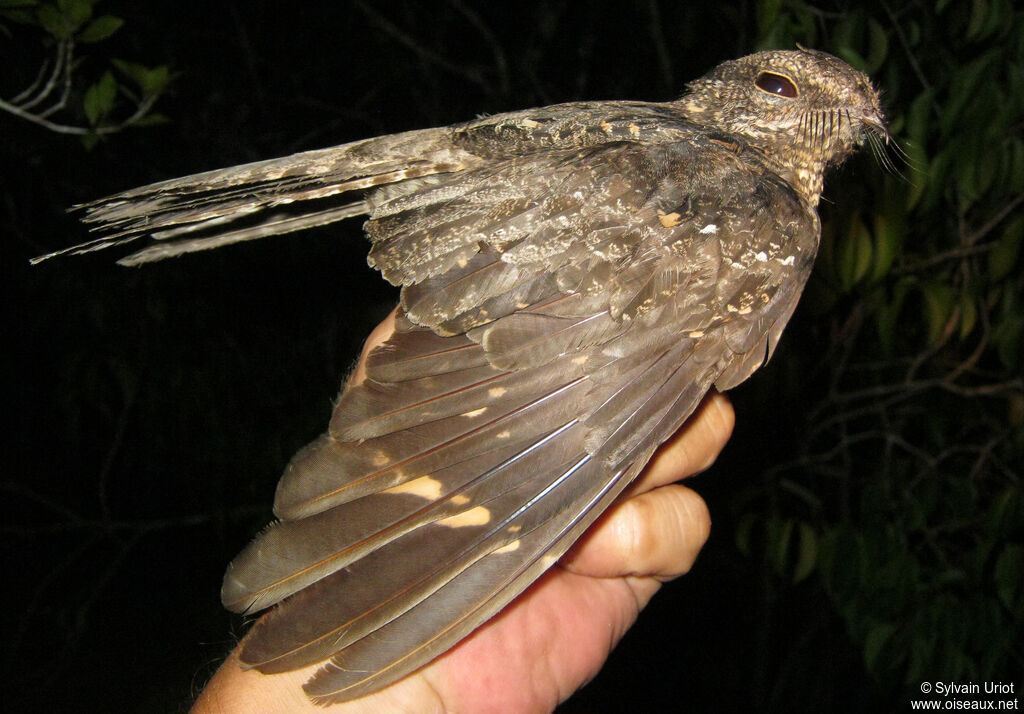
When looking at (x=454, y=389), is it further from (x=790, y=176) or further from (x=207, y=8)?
(x=207, y=8)

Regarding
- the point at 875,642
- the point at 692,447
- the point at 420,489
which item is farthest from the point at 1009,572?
the point at 420,489

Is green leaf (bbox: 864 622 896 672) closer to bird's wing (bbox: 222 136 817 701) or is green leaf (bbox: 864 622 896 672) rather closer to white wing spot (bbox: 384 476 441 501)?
bird's wing (bbox: 222 136 817 701)

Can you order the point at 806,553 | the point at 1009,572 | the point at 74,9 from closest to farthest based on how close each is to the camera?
1. the point at 74,9
2. the point at 1009,572
3. the point at 806,553

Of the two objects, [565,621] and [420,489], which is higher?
[420,489]

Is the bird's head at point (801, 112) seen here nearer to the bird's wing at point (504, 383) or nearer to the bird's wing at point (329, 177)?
the bird's wing at point (329, 177)

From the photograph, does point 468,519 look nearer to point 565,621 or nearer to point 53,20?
point 565,621

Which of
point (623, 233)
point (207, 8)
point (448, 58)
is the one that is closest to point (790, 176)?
point (623, 233)
